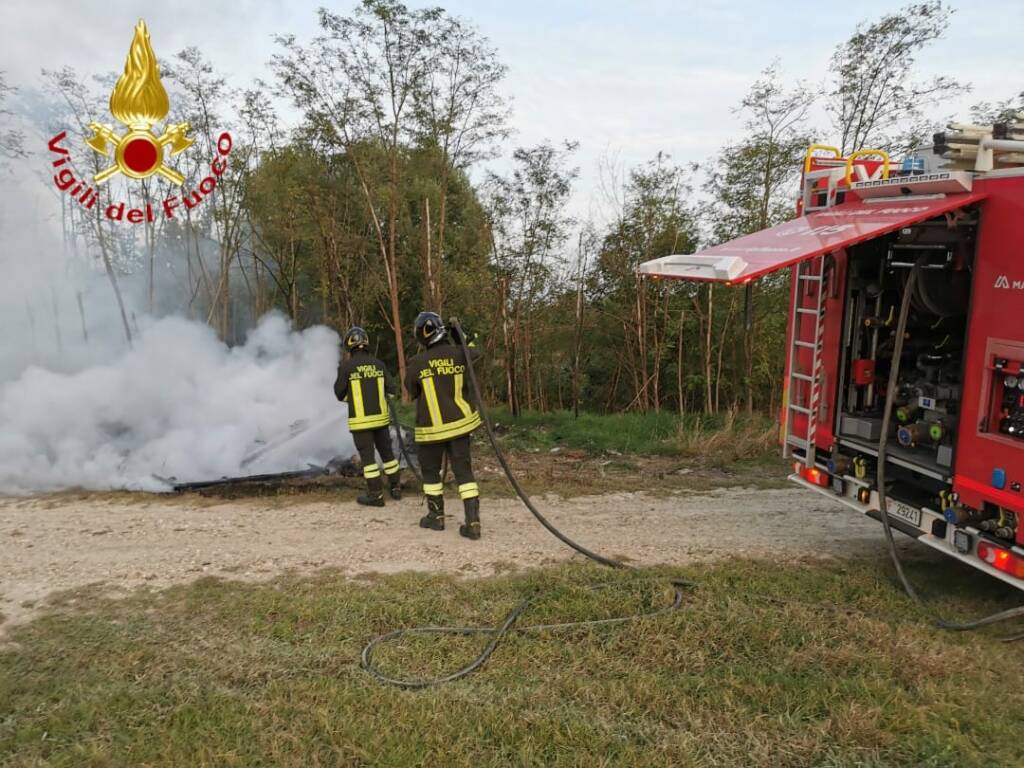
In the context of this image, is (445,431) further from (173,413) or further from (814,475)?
(173,413)

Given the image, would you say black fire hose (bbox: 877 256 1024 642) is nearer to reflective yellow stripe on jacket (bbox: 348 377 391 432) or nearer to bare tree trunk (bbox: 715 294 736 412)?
reflective yellow stripe on jacket (bbox: 348 377 391 432)

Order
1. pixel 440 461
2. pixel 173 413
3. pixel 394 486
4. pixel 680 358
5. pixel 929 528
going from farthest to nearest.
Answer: pixel 680 358 → pixel 173 413 → pixel 394 486 → pixel 440 461 → pixel 929 528

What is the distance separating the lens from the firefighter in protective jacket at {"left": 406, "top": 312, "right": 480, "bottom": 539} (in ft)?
21.5

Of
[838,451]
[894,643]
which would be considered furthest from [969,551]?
[838,451]

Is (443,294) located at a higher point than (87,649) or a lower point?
higher

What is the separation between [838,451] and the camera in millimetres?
6055

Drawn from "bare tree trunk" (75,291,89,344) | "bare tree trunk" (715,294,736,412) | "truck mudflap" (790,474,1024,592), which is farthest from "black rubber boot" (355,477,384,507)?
"bare tree trunk" (715,294,736,412)

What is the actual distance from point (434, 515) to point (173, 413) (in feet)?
14.6

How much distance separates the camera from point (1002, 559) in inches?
177

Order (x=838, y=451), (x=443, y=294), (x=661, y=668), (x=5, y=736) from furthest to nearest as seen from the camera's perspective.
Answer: (x=443, y=294), (x=838, y=451), (x=661, y=668), (x=5, y=736)

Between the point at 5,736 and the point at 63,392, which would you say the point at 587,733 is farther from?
the point at 63,392

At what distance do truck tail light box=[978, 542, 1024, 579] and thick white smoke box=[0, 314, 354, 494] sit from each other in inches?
265

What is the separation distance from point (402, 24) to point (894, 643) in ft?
41.3

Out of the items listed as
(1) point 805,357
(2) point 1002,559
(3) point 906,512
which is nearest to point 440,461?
(1) point 805,357
